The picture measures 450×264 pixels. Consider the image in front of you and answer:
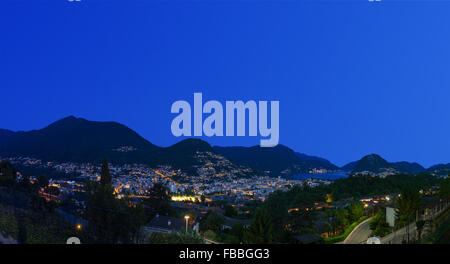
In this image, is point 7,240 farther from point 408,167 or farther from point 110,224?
point 408,167

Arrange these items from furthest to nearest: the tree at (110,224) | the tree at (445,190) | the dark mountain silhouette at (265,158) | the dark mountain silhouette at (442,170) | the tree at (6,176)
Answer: the dark mountain silhouette at (265,158) < the dark mountain silhouette at (442,170) < the tree at (445,190) < the tree at (6,176) < the tree at (110,224)

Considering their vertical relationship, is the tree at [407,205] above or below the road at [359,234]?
above

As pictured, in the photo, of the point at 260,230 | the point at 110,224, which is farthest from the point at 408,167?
the point at 110,224

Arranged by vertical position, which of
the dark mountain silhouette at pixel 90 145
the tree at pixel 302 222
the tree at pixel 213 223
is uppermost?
the dark mountain silhouette at pixel 90 145

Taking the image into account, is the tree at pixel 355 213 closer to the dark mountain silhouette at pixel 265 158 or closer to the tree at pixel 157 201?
the tree at pixel 157 201

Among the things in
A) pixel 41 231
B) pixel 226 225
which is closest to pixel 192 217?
pixel 226 225

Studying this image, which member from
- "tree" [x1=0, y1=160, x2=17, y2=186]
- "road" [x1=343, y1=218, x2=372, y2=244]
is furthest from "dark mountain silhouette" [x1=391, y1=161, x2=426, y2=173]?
"tree" [x1=0, y1=160, x2=17, y2=186]

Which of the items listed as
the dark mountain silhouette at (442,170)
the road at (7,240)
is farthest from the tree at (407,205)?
the dark mountain silhouette at (442,170)

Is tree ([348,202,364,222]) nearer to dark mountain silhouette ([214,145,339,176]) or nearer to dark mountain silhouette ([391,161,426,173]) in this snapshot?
dark mountain silhouette ([214,145,339,176])

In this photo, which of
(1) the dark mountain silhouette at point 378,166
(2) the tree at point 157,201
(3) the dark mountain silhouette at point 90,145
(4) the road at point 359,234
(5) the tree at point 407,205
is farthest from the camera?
(1) the dark mountain silhouette at point 378,166

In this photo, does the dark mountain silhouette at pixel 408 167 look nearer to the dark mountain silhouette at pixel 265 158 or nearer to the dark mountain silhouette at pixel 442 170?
the dark mountain silhouette at pixel 442 170

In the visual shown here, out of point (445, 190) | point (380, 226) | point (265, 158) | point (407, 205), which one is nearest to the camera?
point (407, 205)

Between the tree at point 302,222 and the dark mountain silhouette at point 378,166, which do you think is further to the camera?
the dark mountain silhouette at point 378,166
